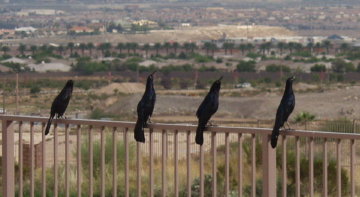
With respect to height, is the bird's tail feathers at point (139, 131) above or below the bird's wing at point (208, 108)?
below

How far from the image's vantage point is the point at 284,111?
7016mm

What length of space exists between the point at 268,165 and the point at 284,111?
1.15ft

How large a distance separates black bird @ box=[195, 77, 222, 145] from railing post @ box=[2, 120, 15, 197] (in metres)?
1.67

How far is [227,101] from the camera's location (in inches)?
2731

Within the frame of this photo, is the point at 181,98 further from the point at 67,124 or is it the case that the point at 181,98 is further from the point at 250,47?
the point at 250,47

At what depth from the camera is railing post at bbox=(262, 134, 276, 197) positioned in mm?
7023

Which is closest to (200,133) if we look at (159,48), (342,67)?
(342,67)

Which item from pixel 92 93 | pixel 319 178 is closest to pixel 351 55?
pixel 92 93

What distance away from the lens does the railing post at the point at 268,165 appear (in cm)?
702

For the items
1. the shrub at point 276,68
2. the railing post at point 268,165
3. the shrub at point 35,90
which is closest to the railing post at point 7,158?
the railing post at point 268,165

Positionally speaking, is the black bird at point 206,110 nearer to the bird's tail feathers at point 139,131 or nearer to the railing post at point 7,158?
the bird's tail feathers at point 139,131

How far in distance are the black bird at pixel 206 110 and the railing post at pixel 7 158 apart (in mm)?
1666

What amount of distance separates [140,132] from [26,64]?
126 metres

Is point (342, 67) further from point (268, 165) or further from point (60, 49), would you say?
point (268, 165)
